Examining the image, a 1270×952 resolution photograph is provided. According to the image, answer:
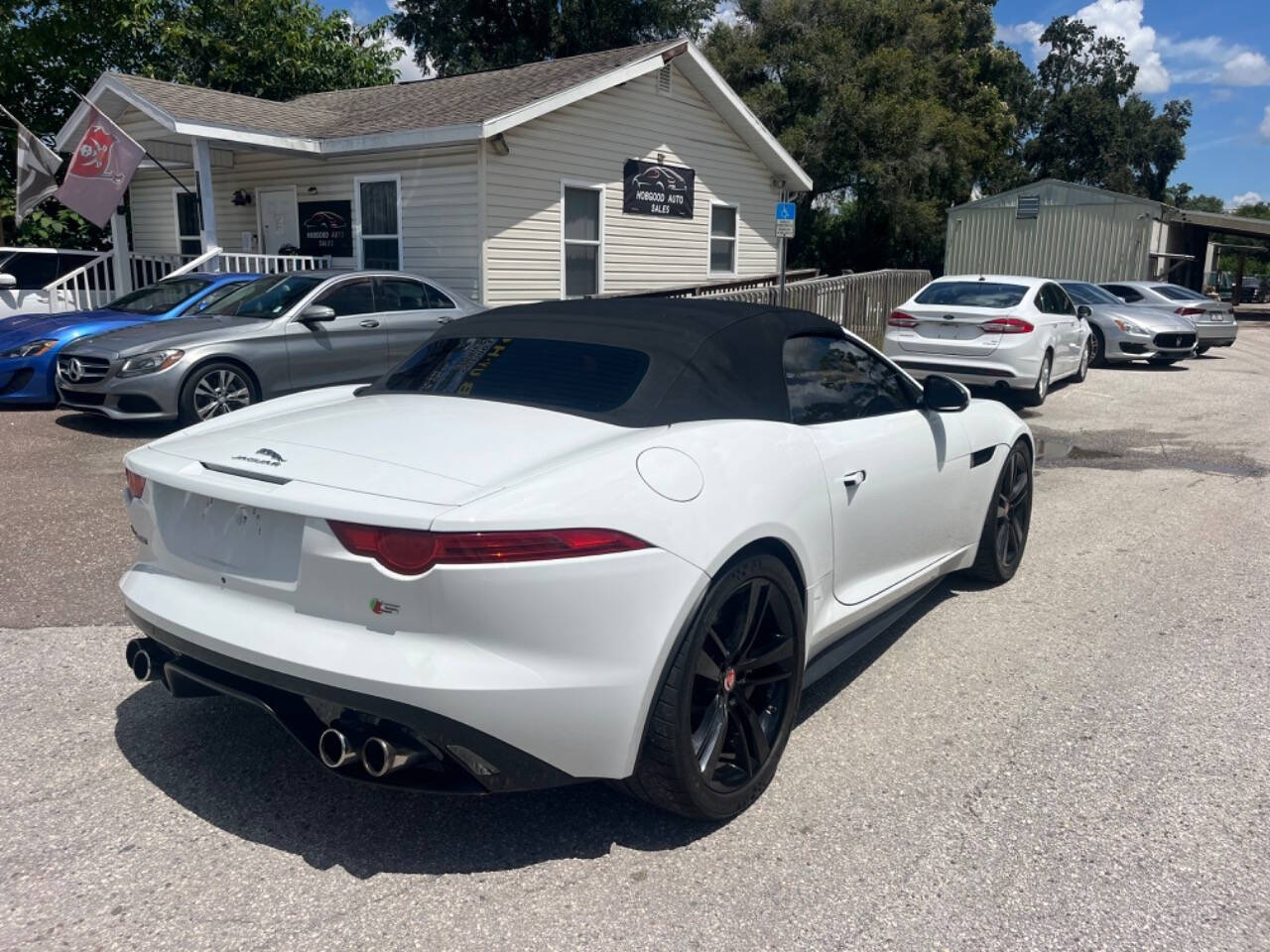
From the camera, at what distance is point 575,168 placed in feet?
49.8

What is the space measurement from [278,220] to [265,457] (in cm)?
1492

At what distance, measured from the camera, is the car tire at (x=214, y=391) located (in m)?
8.58

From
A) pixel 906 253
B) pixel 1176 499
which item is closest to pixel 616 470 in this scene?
pixel 1176 499

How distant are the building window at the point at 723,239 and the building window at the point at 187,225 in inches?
366

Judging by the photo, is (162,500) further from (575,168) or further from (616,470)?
(575,168)

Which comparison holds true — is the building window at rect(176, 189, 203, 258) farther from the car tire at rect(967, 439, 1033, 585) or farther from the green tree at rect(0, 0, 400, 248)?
the car tire at rect(967, 439, 1033, 585)

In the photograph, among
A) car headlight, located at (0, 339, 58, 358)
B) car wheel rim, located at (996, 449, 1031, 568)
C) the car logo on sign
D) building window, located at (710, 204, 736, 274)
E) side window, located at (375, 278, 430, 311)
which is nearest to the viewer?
the car logo on sign

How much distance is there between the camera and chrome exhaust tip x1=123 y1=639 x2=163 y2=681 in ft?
10.0

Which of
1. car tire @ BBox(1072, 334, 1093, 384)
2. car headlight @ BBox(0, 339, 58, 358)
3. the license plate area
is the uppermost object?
the license plate area

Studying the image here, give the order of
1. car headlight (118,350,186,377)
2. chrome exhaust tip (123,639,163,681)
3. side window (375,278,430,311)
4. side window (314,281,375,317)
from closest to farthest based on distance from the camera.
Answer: chrome exhaust tip (123,639,163,681), car headlight (118,350,186,377), side window (314,281,375,317), side window (375,278,430,311)

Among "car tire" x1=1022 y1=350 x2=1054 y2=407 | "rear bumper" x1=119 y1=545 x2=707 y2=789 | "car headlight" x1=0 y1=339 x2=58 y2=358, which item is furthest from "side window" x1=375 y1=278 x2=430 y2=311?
"rear bumper" x1=119 y1=545 x2=707 y2=789

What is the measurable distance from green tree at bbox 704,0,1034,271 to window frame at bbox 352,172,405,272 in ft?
58.9

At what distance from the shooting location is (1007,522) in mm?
5355

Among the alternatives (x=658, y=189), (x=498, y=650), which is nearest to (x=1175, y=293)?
(x=658, y=189)
